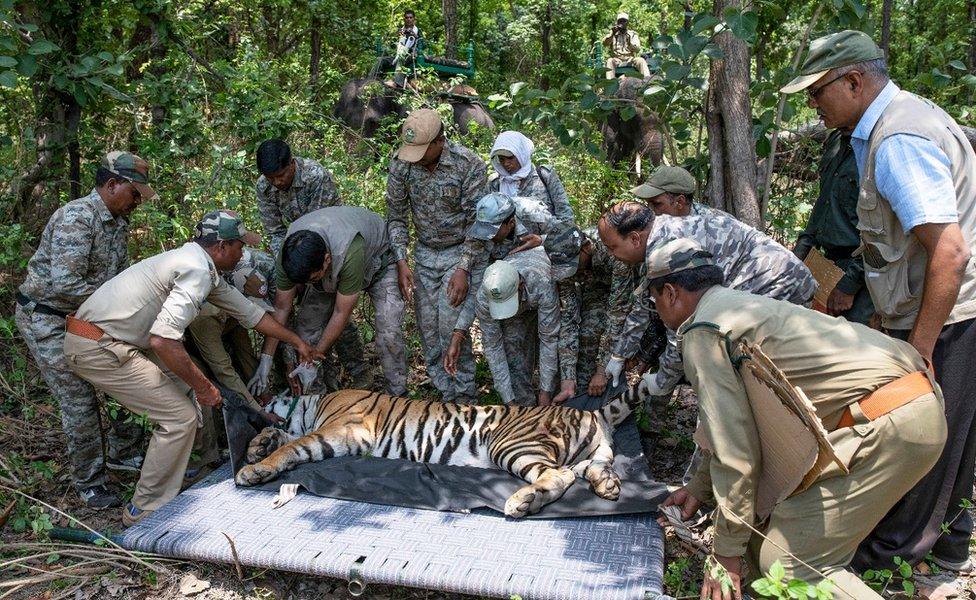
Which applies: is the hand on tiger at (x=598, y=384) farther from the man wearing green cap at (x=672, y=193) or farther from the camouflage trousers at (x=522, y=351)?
the man wearing green cap at (x=672, y=193)

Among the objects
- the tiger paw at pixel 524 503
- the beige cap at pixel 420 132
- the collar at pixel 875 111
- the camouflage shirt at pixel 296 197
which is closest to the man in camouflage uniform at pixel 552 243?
the beige cap at pixel 420 132

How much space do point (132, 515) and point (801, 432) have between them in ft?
12.9

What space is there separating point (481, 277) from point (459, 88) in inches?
275

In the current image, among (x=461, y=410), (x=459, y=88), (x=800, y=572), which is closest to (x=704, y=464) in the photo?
(x=800, y=572)

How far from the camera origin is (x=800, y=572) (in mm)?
2902

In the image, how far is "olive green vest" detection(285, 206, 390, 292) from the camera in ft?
17.3

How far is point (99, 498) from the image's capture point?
16.0 ft

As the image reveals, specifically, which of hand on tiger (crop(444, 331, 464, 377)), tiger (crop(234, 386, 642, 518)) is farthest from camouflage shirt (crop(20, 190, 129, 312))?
hand on tiger (crop(444, 331, 464, 377))

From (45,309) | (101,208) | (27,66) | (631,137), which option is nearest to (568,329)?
(101,208)

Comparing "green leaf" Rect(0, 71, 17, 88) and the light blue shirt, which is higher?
the light blue shirt

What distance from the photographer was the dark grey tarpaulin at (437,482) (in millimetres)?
4234

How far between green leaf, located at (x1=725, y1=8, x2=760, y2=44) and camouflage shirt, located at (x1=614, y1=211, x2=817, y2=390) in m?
1.17

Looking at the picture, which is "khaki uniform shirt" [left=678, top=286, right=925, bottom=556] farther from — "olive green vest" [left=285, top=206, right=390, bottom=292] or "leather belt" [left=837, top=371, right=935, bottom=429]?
"olive green vest" [left=285, top=206, right=390, bottom=292]

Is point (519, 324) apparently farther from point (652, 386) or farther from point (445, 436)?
point (652, 386)
